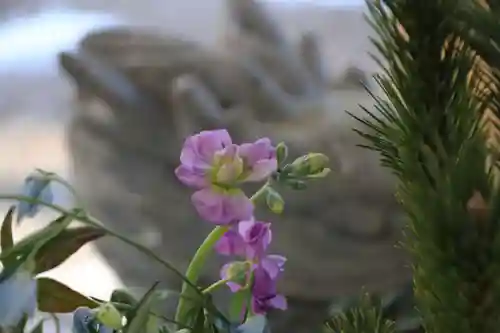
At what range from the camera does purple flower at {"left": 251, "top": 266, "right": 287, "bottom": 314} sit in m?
0.44

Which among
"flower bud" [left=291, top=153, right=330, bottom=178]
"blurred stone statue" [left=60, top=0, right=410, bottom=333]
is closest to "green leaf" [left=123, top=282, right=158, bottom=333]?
"flower bud" [left=291, top=153, right=330, bottom=178]

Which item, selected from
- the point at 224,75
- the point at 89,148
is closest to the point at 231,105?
the point at 224,75

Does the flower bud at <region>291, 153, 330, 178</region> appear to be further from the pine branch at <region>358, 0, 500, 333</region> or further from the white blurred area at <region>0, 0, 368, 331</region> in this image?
the white blurred area at <region>0, 0, 368, 331</region>

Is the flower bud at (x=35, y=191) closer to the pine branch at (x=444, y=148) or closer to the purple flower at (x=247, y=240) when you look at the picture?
the purple flower at (x=247, y=240)

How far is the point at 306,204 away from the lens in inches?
24.6

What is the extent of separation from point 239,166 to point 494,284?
0.18 metres

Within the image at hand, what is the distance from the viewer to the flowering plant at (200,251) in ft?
1.31

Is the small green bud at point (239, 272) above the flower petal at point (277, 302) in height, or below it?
above

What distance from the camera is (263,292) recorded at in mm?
447

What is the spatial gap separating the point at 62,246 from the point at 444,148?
23 cm

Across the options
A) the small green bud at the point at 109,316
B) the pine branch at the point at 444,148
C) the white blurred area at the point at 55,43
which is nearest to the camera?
the pine branch at the point at 444,148

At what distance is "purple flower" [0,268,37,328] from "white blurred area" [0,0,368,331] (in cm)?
54

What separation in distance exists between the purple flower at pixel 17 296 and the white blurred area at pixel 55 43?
1.77 feet

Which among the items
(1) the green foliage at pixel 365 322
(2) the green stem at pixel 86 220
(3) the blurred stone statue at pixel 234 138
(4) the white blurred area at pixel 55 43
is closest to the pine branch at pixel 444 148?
(1) the green foliage at pixel 365 322
